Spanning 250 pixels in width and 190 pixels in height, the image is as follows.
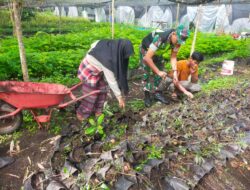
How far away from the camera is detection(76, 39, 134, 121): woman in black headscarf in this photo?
10.3 ft

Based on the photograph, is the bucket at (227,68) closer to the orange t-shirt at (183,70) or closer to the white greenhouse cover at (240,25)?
the orange t-shirt at (183,70)

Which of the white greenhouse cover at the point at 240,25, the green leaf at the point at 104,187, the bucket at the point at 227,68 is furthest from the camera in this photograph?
the white greenhouse cover at the point at 240,25

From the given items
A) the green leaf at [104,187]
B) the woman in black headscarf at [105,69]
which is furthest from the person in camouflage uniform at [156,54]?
the green leaf at [104,187]

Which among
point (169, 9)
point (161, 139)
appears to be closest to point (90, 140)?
point (161, 139)

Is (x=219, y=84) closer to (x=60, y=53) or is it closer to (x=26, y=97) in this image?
(x=60, y=53)

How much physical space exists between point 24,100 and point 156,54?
7.91 feet

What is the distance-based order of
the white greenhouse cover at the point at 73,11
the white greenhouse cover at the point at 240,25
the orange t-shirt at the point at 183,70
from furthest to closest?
the white greenhouse cover at the point at 73,11 → the white greenhouse cover at the point at 240,25 → the orange t-shirt at the point at 183,70

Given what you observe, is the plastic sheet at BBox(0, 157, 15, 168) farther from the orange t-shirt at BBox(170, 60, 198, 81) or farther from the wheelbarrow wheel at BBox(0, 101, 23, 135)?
the orange t-shirt at BBox(170, 60, 198, 81)

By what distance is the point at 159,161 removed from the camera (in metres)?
2.46

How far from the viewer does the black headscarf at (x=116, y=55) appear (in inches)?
123

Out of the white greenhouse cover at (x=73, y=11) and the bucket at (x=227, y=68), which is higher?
the white greenhouse cover at (x=73, y=11)

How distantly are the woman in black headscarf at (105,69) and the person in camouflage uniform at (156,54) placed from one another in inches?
30.1

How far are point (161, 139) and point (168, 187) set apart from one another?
0.75 m

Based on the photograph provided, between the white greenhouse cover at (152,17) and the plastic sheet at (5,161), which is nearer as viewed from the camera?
the plastic sheet at (5,161)
